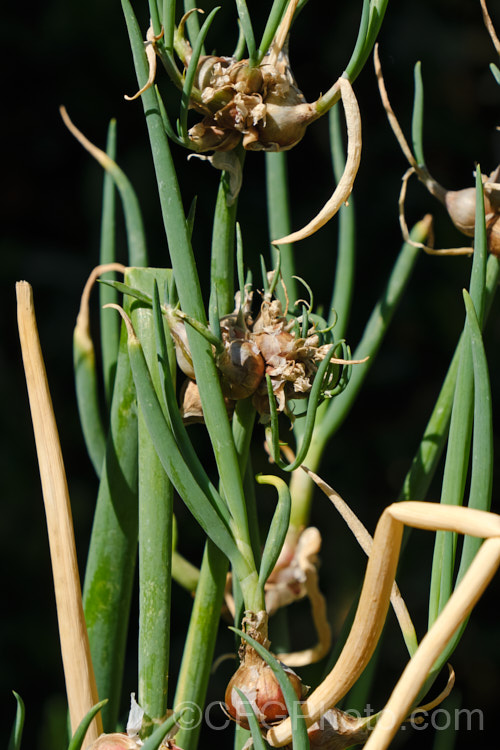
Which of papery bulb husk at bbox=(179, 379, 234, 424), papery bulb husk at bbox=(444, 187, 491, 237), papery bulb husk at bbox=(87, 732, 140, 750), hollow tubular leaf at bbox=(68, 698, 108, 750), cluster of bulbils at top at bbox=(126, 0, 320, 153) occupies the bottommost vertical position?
papery bulb husk at bbox=(87, 732, 140, 750)

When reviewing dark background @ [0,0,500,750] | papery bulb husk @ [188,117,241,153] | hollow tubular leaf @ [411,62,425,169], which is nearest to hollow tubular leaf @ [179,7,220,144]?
papery bulb husk @ [188,117,241,153]

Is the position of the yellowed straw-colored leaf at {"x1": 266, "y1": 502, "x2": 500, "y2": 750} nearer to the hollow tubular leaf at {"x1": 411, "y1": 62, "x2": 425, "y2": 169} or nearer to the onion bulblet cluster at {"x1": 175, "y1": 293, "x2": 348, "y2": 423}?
the onion bulblet cluster at {"x1": 175, "y1": 293, "x2": 348, "y2": 423}

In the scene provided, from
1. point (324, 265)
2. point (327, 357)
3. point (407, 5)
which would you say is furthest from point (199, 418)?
point (407, 5)

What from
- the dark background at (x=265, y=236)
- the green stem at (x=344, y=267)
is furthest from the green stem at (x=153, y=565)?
the dark background at (x=265, y=236)

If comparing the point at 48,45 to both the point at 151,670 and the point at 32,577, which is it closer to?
the point at 32,577

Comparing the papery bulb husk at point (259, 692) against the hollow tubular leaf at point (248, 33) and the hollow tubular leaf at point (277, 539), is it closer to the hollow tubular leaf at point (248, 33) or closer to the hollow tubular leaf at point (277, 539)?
the hollow tubular leaf at point (277, 539)

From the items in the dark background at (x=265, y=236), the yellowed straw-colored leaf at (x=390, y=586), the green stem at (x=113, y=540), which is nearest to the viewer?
the yellowed straw-colored leaf at (x=390, y=586)
